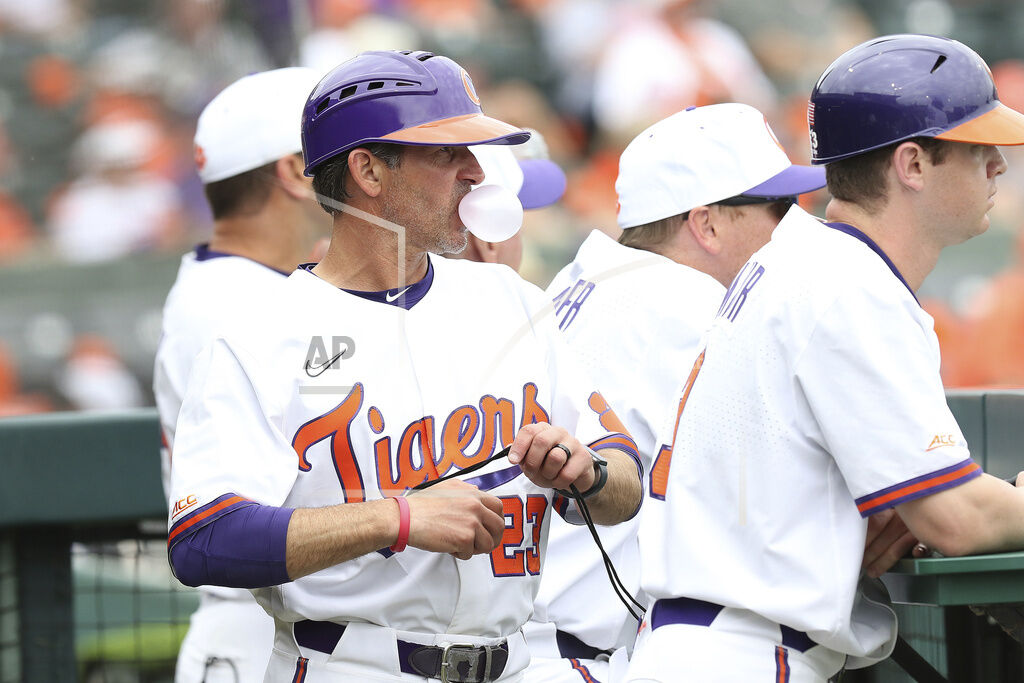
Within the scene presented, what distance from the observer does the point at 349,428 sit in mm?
1817

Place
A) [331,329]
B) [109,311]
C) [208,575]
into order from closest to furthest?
[208,575], [331,329], [109,311]

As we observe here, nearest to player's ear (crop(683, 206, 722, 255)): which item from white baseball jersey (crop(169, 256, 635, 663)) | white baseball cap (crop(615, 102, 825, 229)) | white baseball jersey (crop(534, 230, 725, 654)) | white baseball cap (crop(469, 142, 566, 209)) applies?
white baseball cap (crop(615, 102, 825, 229))

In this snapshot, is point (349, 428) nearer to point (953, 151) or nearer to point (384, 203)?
point (384, 203)

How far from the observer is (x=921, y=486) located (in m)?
1.71

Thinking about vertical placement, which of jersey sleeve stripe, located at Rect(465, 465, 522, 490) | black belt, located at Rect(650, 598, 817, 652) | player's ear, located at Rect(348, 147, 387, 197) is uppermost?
player's ear, located at Rect(348, 147, 387, 197)

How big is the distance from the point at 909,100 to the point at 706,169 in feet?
2.55

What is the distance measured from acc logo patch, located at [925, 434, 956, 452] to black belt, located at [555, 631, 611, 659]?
918 mm

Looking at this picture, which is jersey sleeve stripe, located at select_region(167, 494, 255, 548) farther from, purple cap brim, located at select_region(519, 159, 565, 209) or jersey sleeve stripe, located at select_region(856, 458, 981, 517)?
purple cap brim, located at select_region(519, 159, 565, 209)

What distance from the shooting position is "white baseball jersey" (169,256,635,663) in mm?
1784

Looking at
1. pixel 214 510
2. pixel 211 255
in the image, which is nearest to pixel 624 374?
pixel 214 510

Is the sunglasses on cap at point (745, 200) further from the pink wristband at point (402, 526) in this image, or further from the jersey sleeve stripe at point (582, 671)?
the pink wristband at point (402, 526)

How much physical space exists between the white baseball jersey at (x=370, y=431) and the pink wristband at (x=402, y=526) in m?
0.09

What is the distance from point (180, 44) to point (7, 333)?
1.96 metres

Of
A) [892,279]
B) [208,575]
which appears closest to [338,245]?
[208,575]
